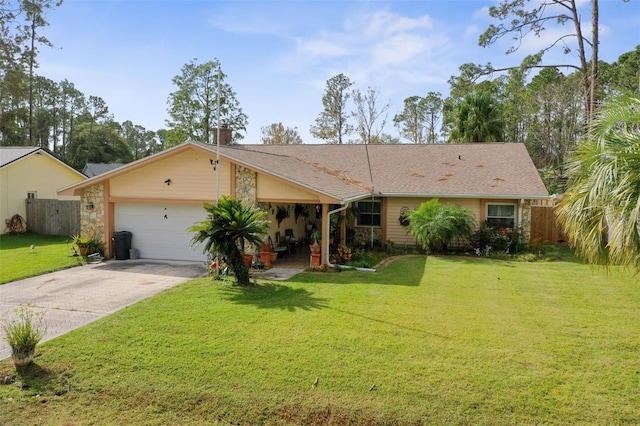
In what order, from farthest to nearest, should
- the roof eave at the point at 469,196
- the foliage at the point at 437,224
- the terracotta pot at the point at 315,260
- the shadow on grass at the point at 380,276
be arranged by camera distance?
the roof eave at the point at 469,196 < the foliage at the point at 437,224 < the terracotta pot at the point at 315,260 < the shadow on grass at the point at 380,276

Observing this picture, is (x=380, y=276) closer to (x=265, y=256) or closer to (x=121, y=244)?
(x=265, y=256)

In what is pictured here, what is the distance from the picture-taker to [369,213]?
16.8 meters

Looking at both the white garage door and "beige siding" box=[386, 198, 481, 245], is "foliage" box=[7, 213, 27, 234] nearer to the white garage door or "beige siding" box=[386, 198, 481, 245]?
the white garage door

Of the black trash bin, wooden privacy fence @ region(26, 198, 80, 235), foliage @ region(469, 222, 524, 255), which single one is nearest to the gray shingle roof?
foliage @ region(469, 222, 524, 255)

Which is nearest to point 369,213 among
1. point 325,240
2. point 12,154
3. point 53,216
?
point 325,240

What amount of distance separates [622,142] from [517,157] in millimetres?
13508

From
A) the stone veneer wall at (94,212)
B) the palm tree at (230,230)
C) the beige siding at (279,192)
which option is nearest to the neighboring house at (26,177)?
the stone veneer wall at (94,212)

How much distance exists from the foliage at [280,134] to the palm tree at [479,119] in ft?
56.8

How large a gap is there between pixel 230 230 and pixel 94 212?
7.14 metres

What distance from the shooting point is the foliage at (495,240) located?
14.9 meters

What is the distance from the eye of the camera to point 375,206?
16766 mm

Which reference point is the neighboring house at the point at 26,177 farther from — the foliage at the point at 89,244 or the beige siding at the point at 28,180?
the foliage at the point at 89,244

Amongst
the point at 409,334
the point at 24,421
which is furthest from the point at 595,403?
the point at 24,421

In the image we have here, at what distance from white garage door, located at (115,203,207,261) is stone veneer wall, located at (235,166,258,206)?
1571 millimetres
